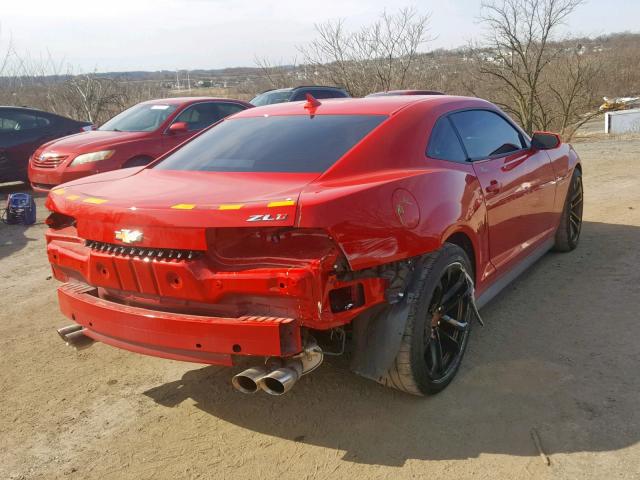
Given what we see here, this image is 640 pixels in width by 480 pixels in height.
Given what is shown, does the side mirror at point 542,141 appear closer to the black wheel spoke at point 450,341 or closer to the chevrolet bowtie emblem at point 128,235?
the black wheel spoke at point 450,341

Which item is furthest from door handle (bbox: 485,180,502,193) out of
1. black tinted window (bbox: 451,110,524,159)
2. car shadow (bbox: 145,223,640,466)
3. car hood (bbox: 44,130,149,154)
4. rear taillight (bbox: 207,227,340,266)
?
car hood (bbox: 44,130,149,154)

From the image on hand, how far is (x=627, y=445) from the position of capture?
259 centimetres

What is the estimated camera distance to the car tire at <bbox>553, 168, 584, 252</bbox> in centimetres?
525

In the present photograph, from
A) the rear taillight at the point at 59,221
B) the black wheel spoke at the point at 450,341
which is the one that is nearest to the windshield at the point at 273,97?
the rear taillight at the point at 59,221

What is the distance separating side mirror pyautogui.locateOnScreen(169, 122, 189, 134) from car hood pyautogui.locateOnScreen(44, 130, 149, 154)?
0.38 meters

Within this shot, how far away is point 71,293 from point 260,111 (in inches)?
67.3

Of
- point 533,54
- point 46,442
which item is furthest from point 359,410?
point 533,54

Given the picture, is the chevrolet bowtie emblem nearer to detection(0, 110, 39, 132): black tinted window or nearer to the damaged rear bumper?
the damaged rear bumper

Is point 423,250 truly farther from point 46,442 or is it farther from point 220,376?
point 46,442

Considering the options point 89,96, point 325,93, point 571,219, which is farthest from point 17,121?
point 571,219

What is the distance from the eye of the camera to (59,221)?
3258 mm

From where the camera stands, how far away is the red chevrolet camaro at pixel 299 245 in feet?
8.09

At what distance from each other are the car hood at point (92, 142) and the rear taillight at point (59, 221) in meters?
5.25

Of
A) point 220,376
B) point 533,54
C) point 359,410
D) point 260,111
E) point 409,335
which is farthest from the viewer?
point 533,54
